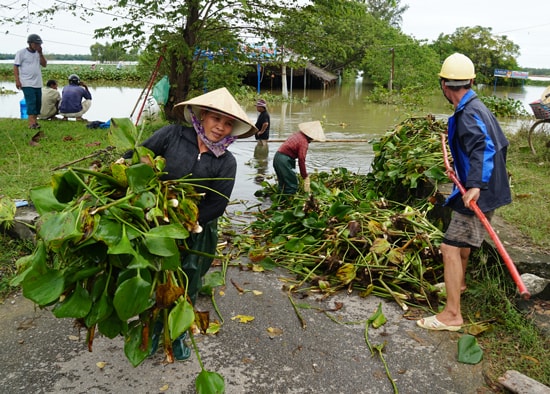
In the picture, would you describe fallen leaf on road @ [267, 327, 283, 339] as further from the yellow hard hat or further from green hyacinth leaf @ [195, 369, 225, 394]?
the yellow hard hat

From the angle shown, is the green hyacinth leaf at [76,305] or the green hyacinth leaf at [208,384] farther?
the green hyacinth leaf at [208,384]

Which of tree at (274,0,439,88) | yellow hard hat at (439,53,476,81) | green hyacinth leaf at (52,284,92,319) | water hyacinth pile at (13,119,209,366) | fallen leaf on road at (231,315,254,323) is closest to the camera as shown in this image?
water hyacinth pile at (13,119,209,366)

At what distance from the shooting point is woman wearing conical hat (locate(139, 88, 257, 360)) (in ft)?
8.50

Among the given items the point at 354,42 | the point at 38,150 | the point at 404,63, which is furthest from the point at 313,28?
the point at 404,63

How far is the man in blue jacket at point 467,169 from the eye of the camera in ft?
9.08

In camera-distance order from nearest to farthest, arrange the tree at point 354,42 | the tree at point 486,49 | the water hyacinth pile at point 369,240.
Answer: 1. the water hyacinth pile at point 369,240
2. the tree at point 354,42
3. the tree at point 486,49

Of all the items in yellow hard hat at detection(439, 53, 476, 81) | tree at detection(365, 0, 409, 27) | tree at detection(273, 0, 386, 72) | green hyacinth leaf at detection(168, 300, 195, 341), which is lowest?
green hyacinth leaf at detection(168, 300, 195, 341)

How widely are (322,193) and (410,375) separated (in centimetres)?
275

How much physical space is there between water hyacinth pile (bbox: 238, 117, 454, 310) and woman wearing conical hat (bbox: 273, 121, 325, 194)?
626 millimetres

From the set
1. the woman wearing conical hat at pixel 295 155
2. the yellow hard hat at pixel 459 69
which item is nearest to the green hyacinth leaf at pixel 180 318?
the yellow hard hat at pixel 459 69

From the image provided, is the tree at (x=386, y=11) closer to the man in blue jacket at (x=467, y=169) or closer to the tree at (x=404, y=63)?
the tree at (x=404, y=63)

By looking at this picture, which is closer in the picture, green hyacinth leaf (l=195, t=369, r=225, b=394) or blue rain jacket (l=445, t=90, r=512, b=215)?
green hyacinth leaf (l=195, t=369, r=225, b=394)

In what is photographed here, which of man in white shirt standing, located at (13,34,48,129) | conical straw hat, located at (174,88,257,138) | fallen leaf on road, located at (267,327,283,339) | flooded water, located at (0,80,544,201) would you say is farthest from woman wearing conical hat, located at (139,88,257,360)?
man in white shirt standing, located at (13,34,48,129)

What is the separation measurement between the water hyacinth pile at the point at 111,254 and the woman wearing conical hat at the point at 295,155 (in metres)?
3.79
